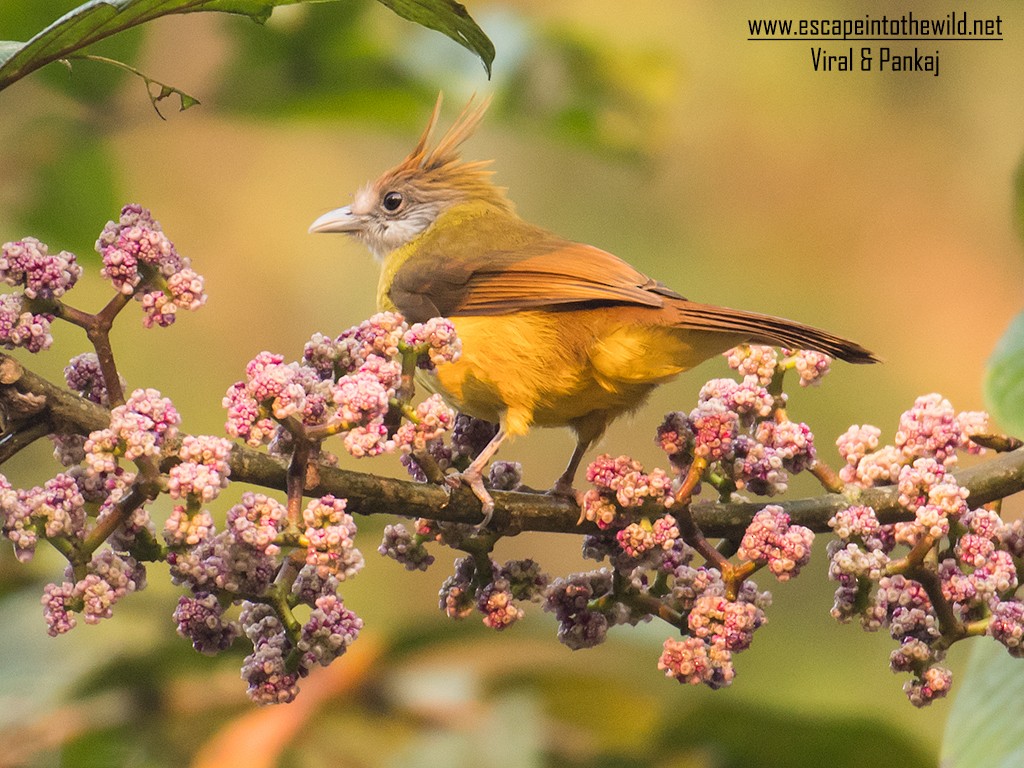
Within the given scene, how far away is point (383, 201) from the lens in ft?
12.9

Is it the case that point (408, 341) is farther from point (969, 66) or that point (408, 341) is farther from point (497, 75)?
point (969, 66)

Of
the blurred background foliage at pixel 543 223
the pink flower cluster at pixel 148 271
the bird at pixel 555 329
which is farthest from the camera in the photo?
the blurred background foliage at pixel 543 223

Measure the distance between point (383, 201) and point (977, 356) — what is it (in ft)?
11.7

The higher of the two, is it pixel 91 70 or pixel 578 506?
pixel 91 70

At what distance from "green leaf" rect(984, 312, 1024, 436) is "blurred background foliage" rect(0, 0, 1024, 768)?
→ 29.4 inches

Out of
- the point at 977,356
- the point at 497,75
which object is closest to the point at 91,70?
the point at 497,75

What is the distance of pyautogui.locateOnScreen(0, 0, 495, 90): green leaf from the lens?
139cm

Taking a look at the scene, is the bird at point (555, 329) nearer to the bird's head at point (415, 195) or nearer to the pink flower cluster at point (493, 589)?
the pink flower cluster at point (493, 589)

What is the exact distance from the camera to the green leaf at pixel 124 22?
4.56 feet

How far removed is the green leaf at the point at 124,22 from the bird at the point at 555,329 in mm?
711

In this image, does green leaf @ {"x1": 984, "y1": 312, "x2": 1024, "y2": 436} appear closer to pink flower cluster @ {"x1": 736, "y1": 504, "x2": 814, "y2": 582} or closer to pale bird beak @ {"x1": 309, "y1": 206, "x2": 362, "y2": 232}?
pink flower cluster @ {"x1": 736, "y1": 504, "x2": 814, "y2": 582}

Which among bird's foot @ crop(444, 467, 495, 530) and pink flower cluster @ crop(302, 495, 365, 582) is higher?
bird's foot @ crop(444, 467, 495, 530)

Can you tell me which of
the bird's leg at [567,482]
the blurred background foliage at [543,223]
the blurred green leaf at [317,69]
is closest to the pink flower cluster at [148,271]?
the bird's leg at [567,482]

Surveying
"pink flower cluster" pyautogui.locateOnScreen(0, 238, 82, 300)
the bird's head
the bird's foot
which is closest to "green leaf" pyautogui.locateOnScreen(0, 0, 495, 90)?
"pink flower cluster" pyautogui.locateOnScreen(0, 238, 82, 300)
